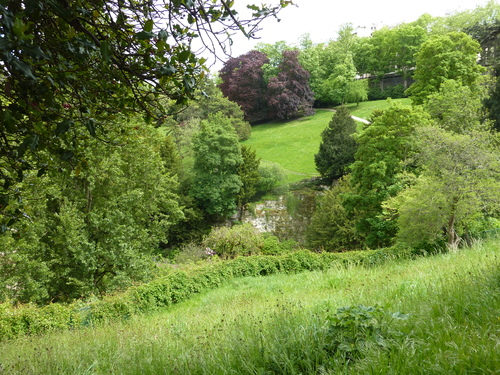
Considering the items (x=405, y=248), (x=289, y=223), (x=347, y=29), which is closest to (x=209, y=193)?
(x=289, y=223)

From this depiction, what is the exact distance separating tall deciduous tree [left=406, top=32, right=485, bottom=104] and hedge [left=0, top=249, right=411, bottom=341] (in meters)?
Answer: 15.6

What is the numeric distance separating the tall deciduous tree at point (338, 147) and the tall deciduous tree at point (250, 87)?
21.7 meters

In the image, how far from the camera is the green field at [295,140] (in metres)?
37.1

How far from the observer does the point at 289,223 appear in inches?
1187

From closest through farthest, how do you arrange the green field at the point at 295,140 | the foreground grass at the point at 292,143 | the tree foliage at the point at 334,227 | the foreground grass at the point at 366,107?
the tree foliage at the point at 334,227 → the foreground grass at the point at 292,143 → the green field at the point at 295,140 → the foreground grass at the point at 366,107

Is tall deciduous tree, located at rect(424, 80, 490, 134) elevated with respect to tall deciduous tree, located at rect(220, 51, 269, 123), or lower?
lower

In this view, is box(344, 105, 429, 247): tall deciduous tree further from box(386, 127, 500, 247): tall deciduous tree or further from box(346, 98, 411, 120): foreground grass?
box(346, 98, 411, 120): foreground grass

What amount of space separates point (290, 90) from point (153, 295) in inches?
1648

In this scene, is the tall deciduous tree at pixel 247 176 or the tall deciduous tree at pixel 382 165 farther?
the tall deciduous tree at pixel 247 176

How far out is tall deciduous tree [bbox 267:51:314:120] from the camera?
48000 mm

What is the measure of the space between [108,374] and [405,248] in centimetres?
1484

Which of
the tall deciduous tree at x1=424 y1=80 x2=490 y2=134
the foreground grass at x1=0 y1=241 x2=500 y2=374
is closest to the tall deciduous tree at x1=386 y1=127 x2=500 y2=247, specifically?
the tall deciduous tree at x1=424 y1=80 x2=490 y2=134

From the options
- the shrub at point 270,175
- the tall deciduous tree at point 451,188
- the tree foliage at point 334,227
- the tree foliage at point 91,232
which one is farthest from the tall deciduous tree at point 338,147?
the tree foliage at point 91,232

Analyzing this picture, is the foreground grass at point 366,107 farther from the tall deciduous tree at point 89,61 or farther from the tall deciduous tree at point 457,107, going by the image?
the tall deciduous tree at point 89,61
